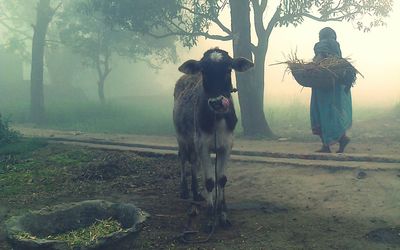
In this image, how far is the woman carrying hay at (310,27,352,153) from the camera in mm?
9477

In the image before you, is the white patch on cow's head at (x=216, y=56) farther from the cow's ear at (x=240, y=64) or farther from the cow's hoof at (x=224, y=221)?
the cow's hoof at (x=224, y=221)

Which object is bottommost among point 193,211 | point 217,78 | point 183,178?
point 193,211

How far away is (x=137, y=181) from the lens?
8398mm

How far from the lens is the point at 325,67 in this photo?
8914 mm

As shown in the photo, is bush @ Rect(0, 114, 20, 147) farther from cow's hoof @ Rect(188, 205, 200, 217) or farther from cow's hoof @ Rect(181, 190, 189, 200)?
cow's hoof @ Rect(188, 205, 200, 217)

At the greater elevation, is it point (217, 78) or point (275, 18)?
point (275, 18)

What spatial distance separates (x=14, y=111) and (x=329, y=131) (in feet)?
70.3

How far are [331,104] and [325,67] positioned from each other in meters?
1.08

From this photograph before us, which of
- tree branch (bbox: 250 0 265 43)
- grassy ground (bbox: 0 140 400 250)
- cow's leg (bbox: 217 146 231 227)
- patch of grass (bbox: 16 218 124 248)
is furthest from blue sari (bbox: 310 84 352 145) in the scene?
tree branch (bbox: 250 0 265 43)

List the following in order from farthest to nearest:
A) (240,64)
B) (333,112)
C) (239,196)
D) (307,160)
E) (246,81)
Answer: (246,81), (333,112), (307,160), (239,196), (240,64)

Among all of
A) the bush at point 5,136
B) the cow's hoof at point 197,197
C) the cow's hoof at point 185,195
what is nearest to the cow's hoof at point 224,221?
the cow's hoof at point 197,197

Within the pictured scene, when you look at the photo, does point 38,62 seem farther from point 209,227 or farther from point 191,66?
point 209,227

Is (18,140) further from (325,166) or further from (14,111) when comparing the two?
(14,111)

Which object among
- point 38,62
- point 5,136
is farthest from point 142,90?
point 5,136
